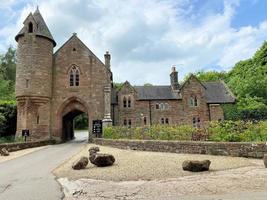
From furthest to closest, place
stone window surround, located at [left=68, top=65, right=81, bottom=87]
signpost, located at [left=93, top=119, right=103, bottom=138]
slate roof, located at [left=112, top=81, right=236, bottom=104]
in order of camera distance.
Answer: slate roof, located at [left=112, top=81, right=236, bottom=104] < stone window surround, located at [left=68, top=65, right=81, bottom=87] < signpost, located at [left=93, top=119, right=103, bottom=138]

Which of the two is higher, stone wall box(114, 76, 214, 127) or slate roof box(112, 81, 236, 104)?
slate roof box(112, 81, 236, 104)

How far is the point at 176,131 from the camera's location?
1780 centimetres

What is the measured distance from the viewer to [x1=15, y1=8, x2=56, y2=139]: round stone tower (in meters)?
31.0

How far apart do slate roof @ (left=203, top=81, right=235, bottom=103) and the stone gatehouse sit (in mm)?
570

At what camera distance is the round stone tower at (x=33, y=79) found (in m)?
31.0

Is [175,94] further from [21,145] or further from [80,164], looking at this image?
[80,164]

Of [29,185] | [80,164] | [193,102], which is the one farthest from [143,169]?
[193,102]

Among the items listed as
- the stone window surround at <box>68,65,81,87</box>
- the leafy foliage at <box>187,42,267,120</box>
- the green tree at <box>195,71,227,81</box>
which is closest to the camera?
the stone window surround at <box>68,65,81,87</box>

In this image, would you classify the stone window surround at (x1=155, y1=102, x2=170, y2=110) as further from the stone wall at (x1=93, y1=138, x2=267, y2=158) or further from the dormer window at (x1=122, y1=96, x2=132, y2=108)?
the stone wall at (x1=93, y1=138, x2=267, y2=158)

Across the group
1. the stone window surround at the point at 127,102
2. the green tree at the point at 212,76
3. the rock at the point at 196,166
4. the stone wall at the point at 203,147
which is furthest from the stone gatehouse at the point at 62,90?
the green tree at the point at 212,76

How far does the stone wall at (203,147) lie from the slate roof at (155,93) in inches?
849

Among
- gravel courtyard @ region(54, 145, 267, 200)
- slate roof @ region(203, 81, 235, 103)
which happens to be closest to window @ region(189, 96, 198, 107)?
slate roof @ region(203, 81, 235, 103)

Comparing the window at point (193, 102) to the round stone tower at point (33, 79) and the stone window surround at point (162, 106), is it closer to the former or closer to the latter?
the stone window surround at point (162, 106)

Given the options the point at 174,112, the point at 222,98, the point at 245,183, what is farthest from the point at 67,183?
the point at 222,98
